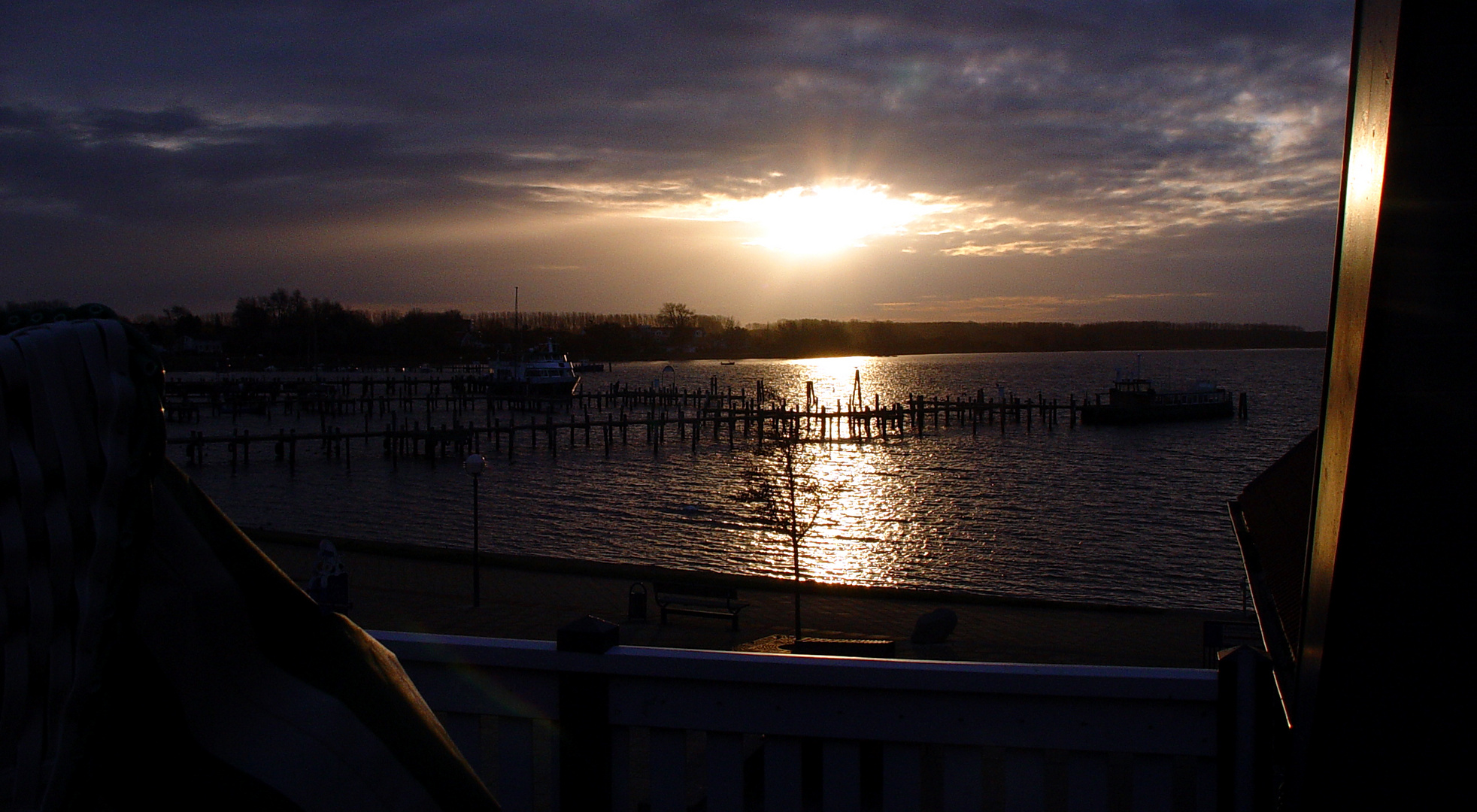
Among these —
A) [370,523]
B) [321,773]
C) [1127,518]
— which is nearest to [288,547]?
[370,523]

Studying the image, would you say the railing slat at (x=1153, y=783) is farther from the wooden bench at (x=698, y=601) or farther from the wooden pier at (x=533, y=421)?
the wooden pier at (x=533, y=421)

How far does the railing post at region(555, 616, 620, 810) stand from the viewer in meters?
3.02

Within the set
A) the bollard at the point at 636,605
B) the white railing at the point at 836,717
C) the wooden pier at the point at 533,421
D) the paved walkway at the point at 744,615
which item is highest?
the white railing at the point at 836,717

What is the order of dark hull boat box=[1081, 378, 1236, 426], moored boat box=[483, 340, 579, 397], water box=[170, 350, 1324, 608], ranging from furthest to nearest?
moored boat box=[483, 340, 579, 397] < dark hull boat box=[1081, 378, 1236, 426] < water box=[170, 350, 1324, 608]

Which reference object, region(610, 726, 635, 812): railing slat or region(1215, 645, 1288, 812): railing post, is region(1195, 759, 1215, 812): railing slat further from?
region(610, 726, 635, 812): railing slat

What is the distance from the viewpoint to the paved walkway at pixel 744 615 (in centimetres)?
1562

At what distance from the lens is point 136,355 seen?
46.1 inches

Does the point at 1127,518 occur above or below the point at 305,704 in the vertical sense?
below

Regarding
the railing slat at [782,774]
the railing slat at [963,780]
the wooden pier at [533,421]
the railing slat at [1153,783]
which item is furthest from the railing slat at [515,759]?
the wooden pier at [533,421]

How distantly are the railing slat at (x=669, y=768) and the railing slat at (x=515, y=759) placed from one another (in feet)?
1.28

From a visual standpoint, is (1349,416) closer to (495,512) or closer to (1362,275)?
(1362,275)

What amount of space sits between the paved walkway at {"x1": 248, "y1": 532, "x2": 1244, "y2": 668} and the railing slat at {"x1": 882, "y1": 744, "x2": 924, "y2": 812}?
993 cm

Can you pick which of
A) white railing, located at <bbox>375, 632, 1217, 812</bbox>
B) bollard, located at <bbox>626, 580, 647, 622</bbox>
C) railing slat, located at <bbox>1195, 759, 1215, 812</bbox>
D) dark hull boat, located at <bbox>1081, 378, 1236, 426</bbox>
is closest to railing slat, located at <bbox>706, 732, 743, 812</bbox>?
white railing, located at <bbox>375, 632, 1217, 812</bbox>

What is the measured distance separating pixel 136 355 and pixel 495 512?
129ft
